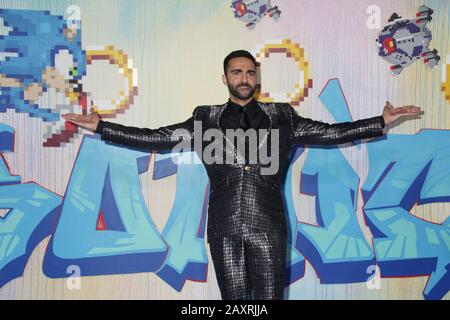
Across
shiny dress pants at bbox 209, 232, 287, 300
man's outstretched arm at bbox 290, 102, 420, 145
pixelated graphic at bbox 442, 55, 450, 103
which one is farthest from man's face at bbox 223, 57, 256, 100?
pixelated graphic at bbox 442, 55, 450, 103

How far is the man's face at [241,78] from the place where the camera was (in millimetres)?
2982

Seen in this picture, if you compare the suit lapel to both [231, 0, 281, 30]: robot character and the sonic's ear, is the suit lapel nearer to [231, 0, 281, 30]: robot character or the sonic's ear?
[231, 0, 281, 30]: robot character

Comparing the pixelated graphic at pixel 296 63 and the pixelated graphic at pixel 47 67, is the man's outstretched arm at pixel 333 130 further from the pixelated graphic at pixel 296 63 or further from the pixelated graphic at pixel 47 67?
the pixelated graphic at pixel 47 67

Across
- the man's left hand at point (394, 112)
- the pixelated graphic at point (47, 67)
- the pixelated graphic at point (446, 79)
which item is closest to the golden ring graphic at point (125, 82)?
the pixelated graphic at point (47, 67)

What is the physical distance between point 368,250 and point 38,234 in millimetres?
2333

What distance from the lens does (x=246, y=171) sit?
285 centimetres

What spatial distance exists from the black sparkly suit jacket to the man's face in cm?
14

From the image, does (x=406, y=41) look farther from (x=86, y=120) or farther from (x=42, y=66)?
(x=42, y=66)

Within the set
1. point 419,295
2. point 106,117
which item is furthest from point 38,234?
point 419,295

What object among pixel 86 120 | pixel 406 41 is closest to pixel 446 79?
pixel 406 41

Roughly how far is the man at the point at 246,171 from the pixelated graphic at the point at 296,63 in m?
0.36

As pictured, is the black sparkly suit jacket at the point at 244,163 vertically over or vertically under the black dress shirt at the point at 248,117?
under

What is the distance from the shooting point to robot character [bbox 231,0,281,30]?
3426 millimetres

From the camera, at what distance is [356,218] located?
3.52 m
